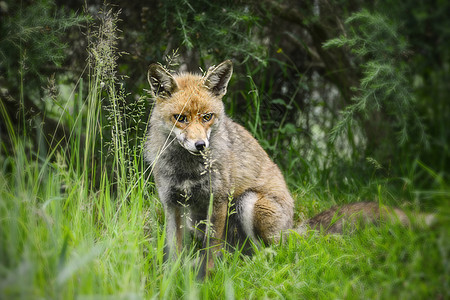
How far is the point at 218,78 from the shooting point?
3898 millimetres

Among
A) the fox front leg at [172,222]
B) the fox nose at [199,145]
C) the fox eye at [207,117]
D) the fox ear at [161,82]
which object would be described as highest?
the fox ear at [161,82]

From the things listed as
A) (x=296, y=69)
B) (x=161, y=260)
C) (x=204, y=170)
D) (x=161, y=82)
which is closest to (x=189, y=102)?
(x=161, y=82)

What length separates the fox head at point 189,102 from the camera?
11.7 ft

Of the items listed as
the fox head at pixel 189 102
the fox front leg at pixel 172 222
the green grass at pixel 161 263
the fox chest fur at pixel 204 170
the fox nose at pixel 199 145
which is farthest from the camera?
the fox front leg at pixel 172 222

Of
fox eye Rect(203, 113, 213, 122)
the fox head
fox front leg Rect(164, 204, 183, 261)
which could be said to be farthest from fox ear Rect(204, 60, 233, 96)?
fox front leg Rect(164, 204, 183, 261)

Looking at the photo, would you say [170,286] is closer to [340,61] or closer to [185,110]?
[185,110]

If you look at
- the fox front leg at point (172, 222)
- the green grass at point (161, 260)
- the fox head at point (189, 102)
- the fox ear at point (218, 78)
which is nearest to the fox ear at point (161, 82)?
the fox head at point (189, 102)

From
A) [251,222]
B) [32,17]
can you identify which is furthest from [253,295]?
[32,17]

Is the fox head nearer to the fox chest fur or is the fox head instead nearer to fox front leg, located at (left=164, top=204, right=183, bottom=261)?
the fox chest fur

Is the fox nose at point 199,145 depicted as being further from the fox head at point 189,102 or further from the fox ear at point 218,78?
the fox ear at point 218,78

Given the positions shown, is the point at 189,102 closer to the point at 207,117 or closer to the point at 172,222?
the point at 207,117

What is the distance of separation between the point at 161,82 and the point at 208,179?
103 cm

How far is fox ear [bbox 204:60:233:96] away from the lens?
Answer: 12.4ft

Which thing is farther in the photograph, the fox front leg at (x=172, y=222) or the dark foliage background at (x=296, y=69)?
the fox front leg at (x=172, y=222)
